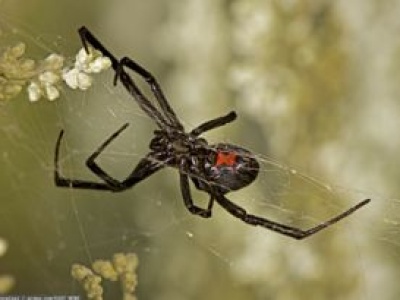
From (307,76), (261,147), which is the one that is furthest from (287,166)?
(261,147)

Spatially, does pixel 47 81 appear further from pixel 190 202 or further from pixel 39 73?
pixel 190 202

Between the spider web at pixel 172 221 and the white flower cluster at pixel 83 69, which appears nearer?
the white flower cluster at pixel 83 69

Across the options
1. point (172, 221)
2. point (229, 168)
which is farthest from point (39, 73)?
point (172, 221)

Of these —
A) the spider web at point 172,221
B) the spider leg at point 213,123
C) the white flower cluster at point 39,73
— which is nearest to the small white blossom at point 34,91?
the white flower cluster at point 39,73

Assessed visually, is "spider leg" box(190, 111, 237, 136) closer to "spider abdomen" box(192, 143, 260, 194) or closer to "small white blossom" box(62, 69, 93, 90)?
"spider abdomen" box(192, 143, 260, 194)

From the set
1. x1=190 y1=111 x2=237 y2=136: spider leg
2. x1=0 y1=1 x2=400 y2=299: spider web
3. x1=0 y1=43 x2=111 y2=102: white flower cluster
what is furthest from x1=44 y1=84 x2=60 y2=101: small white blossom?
x1=190 y1=111 x2=237 y2=136: spider leg

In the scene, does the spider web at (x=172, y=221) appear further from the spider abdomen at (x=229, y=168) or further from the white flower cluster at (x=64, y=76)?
the white flower cluster at (x=64, y=76)

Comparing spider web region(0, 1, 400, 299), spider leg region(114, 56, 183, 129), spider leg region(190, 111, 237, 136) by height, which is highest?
spider leg region(114, 56, 183, 129)
